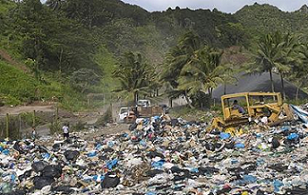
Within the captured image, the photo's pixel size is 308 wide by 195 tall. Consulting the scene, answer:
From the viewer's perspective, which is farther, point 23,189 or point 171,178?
point 23,189

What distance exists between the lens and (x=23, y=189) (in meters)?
8.09

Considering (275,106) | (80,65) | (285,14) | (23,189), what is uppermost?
(285,14)

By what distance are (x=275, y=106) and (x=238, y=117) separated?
1.26 metres

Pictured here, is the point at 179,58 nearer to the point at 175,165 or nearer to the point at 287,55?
the point at 287,55

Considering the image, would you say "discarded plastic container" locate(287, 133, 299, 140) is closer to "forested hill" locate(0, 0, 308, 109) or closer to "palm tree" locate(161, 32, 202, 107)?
"palm tree" locate(161, 32, 202, 107)

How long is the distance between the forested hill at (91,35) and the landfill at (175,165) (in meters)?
20.4

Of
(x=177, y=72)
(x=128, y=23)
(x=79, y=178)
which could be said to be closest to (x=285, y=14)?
(x=128, y=23)

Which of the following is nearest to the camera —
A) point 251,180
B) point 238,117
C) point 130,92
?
point 251,180

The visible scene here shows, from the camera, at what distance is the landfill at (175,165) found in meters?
6.74

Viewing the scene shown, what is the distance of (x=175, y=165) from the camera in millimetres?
8594

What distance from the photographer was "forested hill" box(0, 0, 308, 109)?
3650 centimetres

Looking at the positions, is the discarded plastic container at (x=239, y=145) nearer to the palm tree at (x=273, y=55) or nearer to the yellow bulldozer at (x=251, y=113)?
the yellow bulldozer at (x=251, y=113)

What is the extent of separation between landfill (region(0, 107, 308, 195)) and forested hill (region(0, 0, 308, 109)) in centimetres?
2043

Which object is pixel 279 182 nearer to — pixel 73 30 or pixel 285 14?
pixel 73 30
